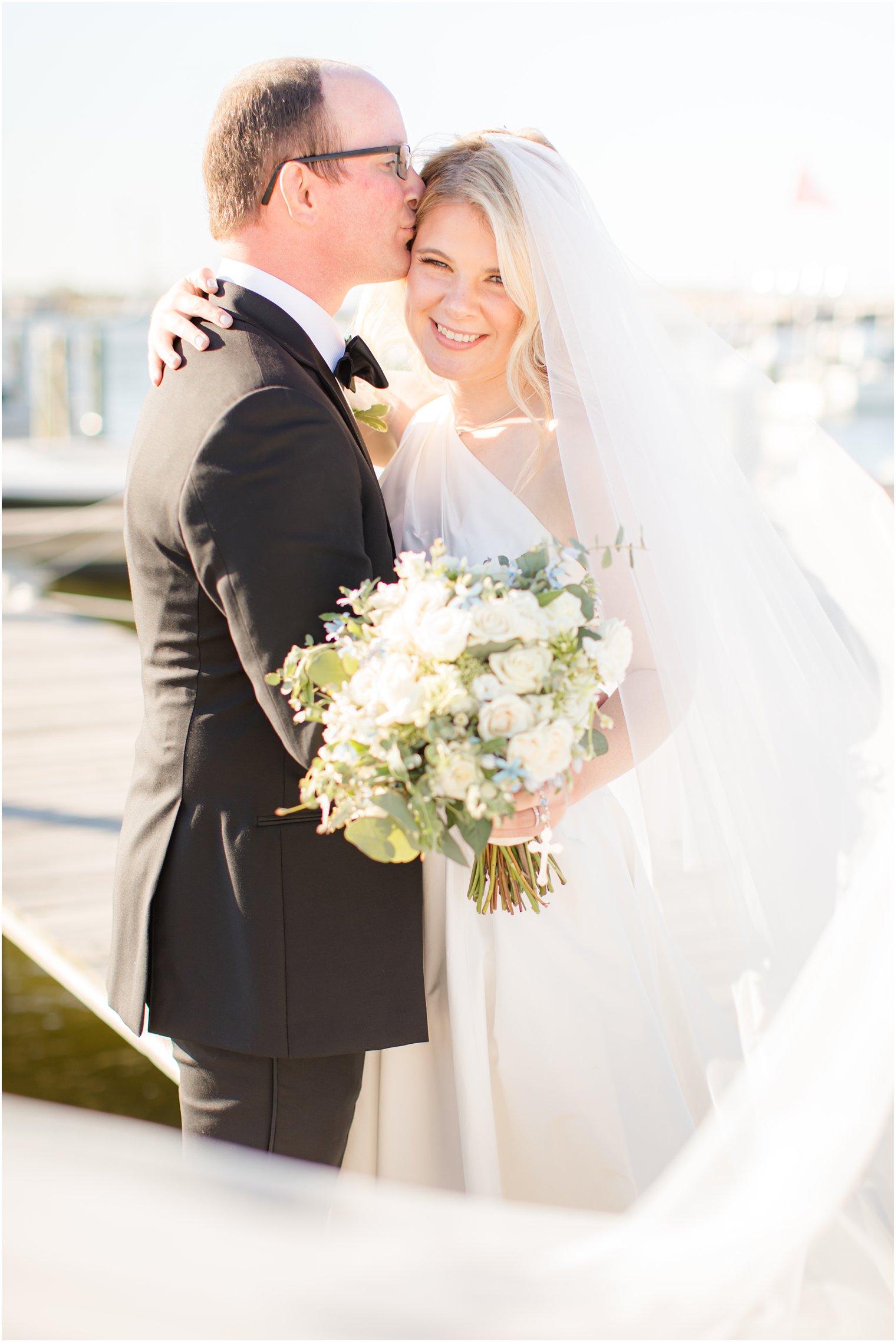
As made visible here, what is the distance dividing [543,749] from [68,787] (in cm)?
A: 515

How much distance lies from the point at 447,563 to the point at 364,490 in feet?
1.05

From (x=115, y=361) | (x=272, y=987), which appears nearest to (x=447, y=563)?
(x=272, y=987)

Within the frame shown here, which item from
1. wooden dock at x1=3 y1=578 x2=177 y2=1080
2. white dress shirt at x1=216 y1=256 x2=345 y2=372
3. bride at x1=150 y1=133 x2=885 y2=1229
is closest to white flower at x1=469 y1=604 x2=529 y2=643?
bride at x1=150 y1=133 x2=885 y2=1229

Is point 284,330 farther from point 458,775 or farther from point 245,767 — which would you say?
point 458,775

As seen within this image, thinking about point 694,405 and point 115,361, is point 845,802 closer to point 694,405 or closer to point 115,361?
point 694,405

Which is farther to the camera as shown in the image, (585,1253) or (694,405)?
(694,405)

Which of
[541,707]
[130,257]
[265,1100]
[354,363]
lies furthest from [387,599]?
[130,257]

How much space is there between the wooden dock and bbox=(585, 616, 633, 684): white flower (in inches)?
97.7

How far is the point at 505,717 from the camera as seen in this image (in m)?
1.59

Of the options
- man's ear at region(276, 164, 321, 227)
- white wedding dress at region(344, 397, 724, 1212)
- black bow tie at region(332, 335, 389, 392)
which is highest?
man's ear at region(276, 164, 321, 227)

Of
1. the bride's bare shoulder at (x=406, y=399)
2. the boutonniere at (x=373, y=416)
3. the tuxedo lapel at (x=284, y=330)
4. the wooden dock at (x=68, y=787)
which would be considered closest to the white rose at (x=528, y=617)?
the tuxedo lapel at (x=284, y=330)

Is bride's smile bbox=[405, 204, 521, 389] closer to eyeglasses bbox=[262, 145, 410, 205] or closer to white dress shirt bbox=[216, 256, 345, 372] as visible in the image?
eyeglasses bbox=[262, 145, 410, 205]

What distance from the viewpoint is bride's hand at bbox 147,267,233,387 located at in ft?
6.58

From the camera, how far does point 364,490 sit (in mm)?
1959
